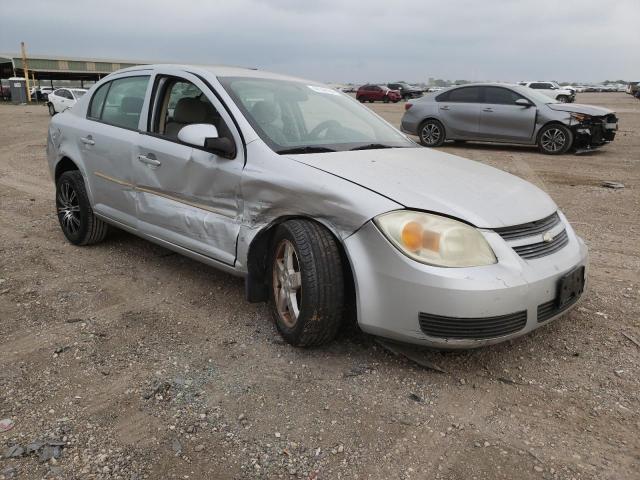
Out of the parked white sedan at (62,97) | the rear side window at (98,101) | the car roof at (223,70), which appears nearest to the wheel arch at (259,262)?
the car roof at (223,70)

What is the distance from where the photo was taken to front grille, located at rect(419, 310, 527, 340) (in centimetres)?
265

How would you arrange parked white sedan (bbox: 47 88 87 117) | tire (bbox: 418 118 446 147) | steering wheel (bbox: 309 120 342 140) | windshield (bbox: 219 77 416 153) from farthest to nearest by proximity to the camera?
parked white sedan (bbox: 47 88 87 117)
tire (bbox: 418 118 446 147)
steering wheel (bbox: 309 120 342 140)
windshield (bbox: 219 77 416 153)

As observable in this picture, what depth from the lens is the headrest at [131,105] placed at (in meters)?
4.26

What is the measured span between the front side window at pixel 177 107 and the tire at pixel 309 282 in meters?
1.24

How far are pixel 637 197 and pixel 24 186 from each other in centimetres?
843

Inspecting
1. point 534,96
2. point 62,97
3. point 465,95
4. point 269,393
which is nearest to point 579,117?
point 534,96

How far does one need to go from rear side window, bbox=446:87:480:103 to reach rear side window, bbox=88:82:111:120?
29.6 feet

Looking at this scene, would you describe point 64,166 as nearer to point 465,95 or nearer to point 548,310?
point 548,310

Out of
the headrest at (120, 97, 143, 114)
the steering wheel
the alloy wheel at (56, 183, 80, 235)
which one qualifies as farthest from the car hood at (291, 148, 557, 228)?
the alloy wheel at (56, 183, 80, 235)

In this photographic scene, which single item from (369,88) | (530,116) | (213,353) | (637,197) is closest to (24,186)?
(213,353)

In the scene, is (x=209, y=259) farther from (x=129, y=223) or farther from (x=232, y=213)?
(x=129, y=223)

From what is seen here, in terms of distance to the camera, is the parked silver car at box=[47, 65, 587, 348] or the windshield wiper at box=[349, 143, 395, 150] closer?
the parked silver car at box=[47, 65, 587, 348]

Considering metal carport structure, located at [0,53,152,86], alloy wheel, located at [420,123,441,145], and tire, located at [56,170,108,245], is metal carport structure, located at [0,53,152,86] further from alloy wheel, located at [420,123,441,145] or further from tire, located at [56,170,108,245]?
tire, located at [56,170,108,245]

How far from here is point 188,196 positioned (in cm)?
370
